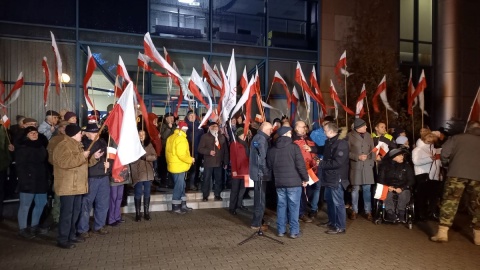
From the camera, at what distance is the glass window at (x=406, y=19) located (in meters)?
15.9

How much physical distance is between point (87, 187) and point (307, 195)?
4698mm

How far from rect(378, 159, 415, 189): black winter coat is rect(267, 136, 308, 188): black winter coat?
2098 mm

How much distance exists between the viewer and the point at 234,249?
21.5 ft

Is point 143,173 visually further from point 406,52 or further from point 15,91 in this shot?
point 406,52

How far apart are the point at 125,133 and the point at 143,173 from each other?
2.11 meters

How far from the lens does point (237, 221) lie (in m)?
8.43

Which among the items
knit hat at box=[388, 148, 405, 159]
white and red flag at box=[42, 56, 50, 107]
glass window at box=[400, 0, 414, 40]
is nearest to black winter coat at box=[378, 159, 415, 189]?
knit hat at box=[388, 148, 405, 159]

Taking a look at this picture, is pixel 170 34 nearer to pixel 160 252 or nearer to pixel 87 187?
pixel 87 187

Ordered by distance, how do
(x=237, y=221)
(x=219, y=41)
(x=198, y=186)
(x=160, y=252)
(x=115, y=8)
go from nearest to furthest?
1. (x=160, y=252)
2. (x=237, y=221)
3. (x=198, y=186)
4. (x=115, y=8)
5. (x=219, y=41)

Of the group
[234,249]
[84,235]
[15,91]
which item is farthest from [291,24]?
[84,235]

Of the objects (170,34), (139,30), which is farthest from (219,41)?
(139,30)

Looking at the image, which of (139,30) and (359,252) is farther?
(139,30)

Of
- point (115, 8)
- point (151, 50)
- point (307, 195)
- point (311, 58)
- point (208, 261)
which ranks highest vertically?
point (115, 8)

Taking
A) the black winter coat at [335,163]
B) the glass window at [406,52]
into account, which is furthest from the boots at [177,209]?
the glass window at [406,52]
